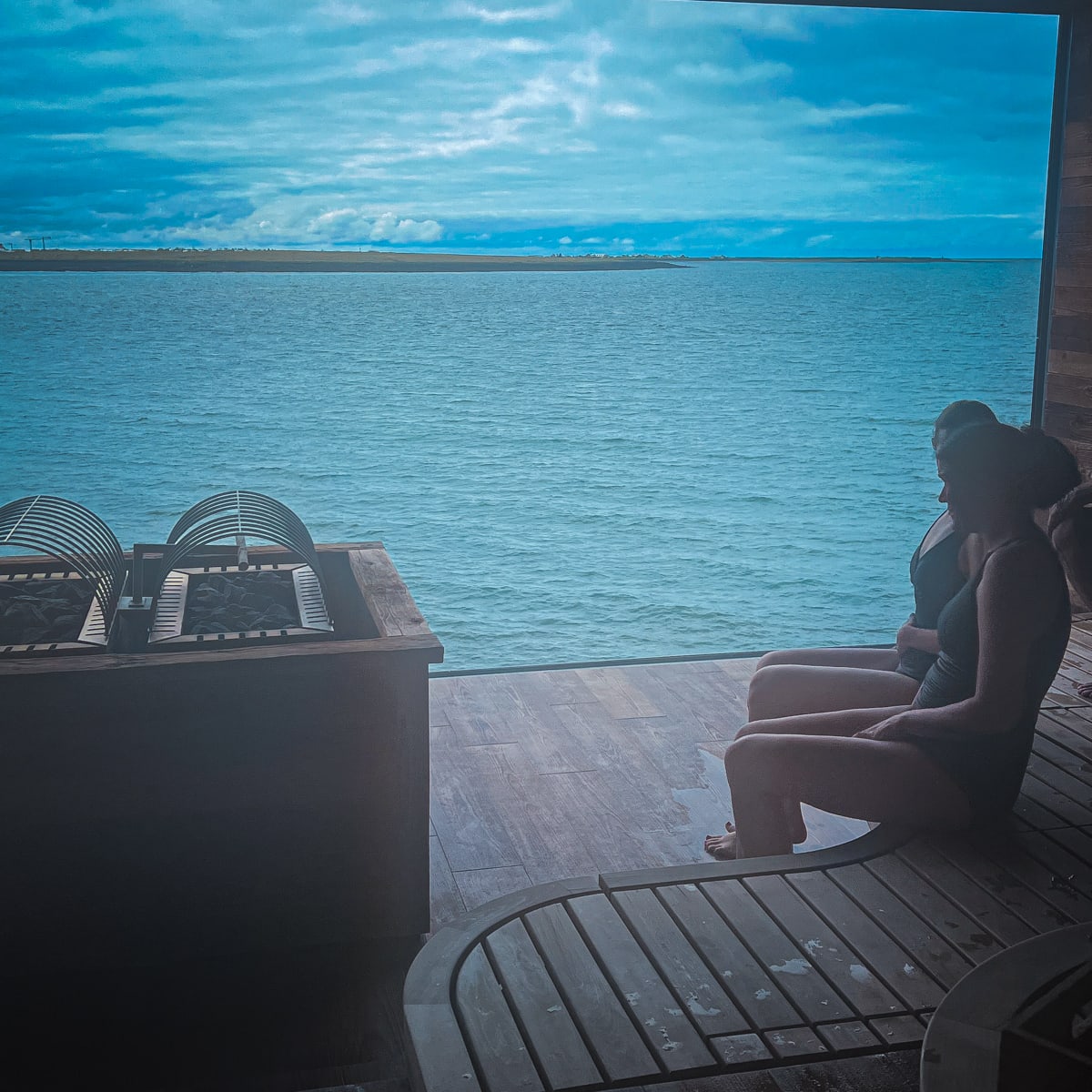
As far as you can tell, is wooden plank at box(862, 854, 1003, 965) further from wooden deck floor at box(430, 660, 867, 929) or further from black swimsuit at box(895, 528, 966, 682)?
wooden deck floor at box(430, 660, 867, 929)

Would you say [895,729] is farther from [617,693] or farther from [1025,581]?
[617,693]

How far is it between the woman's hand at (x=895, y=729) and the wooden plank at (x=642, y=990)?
55cm

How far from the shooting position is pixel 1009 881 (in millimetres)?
1591

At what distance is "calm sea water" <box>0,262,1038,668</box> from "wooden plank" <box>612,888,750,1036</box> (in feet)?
34.0

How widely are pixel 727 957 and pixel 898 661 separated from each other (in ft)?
3.55

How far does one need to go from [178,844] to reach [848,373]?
32.4 meters

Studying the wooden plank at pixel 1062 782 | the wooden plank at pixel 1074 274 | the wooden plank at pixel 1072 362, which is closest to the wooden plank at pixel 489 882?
the wooden plank at pixel 1062 782

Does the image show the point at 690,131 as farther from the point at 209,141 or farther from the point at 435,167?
the point at 209,141

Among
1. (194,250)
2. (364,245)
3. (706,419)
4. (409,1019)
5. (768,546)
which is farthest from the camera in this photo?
(364,245)

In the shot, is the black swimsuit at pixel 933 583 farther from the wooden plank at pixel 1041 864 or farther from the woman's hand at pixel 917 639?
the wooden plank at pixel 1041 864

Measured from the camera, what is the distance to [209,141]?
34.9 meters

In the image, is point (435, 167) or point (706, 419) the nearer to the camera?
point (706, 419)

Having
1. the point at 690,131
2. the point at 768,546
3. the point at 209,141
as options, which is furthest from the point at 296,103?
the point at 768,546

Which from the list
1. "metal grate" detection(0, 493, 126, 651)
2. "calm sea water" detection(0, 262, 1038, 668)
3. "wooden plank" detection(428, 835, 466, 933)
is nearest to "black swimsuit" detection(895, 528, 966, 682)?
"wooden plank" detection(428, 835, 466, 933)
